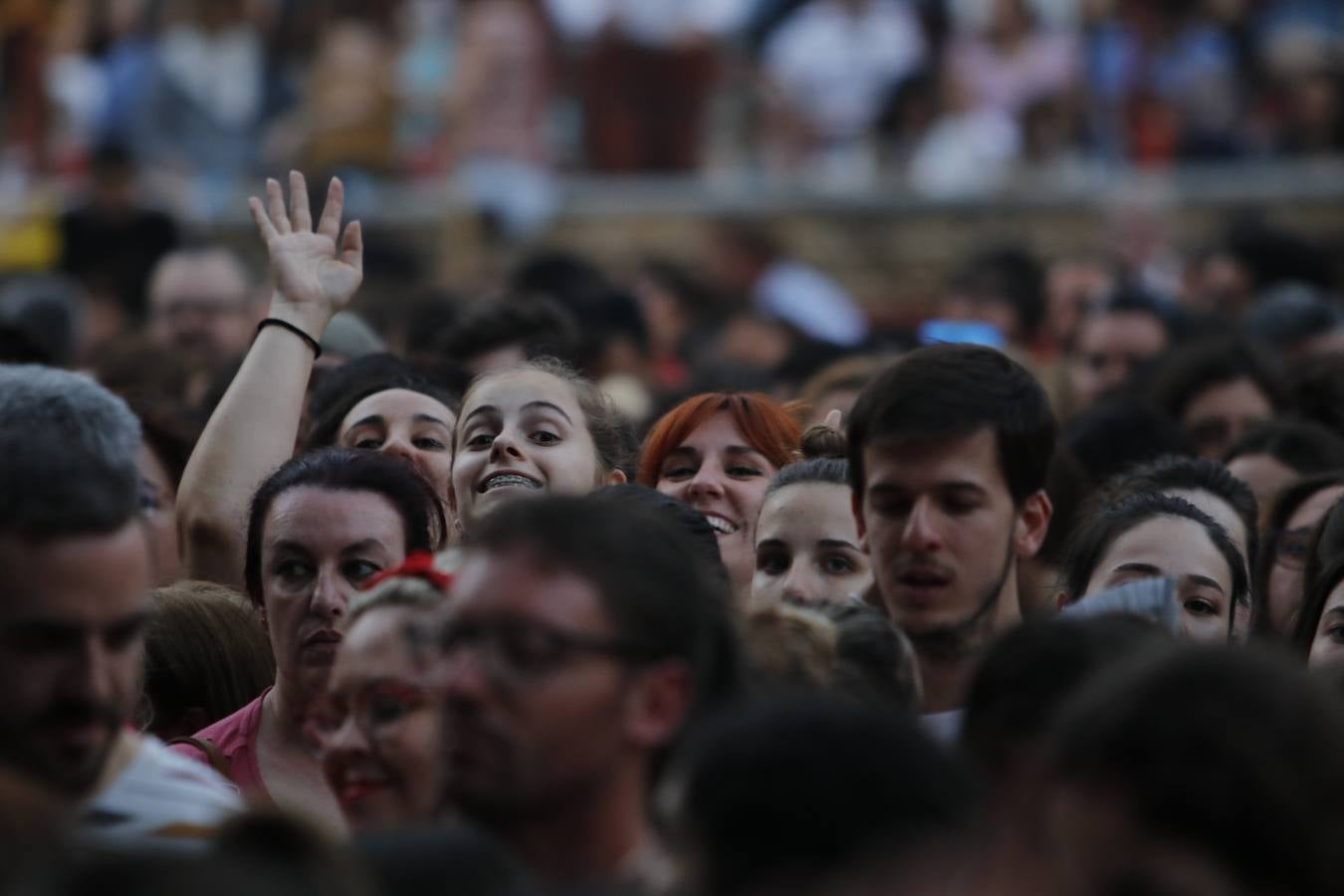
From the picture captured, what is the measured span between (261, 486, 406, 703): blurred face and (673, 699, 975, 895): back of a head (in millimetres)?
1865

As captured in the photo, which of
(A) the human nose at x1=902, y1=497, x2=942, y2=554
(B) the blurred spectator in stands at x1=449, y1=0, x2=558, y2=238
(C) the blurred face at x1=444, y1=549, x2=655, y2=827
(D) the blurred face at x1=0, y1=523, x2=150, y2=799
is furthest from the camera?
(B) the blurred spectator in stands at x1=449, y1=0, x2=558, y2=238

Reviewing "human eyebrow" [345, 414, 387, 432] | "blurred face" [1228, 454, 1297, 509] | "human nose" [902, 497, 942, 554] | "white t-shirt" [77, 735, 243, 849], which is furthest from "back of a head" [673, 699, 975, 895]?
"blurred face" [1228, 454, 1297, 509]

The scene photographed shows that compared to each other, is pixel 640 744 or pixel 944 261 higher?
pixel 640 744

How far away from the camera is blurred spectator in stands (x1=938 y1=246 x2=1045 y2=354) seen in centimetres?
1057

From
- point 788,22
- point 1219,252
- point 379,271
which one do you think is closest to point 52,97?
point 379,271

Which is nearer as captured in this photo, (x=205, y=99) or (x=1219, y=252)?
(x=1219, y=252)

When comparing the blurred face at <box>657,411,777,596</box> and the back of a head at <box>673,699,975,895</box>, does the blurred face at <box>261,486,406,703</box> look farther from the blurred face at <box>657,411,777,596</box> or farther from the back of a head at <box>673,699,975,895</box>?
the back of a head at <box>673,699,975,895</box>

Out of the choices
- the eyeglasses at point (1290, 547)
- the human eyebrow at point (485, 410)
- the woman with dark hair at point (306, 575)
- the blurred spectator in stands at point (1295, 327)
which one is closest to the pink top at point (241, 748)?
the woman with dark hair at point (306, 575)

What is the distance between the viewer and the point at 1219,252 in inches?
461

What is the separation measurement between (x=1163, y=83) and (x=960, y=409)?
9.81 metres

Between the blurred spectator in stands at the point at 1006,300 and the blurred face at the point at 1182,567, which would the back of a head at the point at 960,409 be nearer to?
the blurred face at the point at 1182,567

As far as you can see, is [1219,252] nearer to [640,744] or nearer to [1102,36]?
[1102,36]

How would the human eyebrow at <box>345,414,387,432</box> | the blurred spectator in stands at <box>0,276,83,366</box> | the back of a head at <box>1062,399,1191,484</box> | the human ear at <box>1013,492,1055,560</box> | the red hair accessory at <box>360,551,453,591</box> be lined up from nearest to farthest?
the red hair accessory at <box>360,551,453,591</box>
the human ear at <box>1013,492,1055,560</box>
the human eyebrow at <box>345,414,387,432</box>
the back of a head at <box>1062,399,1191,484</box>
the blurred spectator in stands at <box>0,276,83,366</box>

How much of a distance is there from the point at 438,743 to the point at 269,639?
1.87 metres
